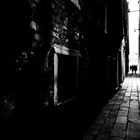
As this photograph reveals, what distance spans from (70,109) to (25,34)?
3075mm

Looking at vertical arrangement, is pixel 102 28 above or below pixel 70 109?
above

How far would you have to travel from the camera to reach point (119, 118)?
19.0 feet

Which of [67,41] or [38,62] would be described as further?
[67,41]

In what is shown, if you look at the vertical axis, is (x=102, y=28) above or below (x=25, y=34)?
above

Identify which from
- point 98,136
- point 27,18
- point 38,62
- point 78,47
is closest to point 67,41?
point 78,47

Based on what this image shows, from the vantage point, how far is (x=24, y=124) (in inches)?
142

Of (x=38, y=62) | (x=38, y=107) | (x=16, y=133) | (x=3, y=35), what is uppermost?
(x=3, y=35)

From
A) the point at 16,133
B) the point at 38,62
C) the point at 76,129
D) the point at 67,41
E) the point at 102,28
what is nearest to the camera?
the point at 16,133

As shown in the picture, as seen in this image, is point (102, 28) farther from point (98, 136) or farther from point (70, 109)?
point (98, 136)

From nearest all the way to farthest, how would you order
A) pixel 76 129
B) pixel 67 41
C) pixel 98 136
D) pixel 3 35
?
pixel 3 35 → pixel 98 136 → pixel 76 129 → pixel 67 41

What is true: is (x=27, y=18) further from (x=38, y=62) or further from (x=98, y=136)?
(x=98, y=136)

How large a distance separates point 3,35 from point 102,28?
283 inches

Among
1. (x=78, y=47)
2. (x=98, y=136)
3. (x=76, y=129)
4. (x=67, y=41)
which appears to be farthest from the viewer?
(x=78, y=47)

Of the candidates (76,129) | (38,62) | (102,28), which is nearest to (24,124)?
(38,62)
